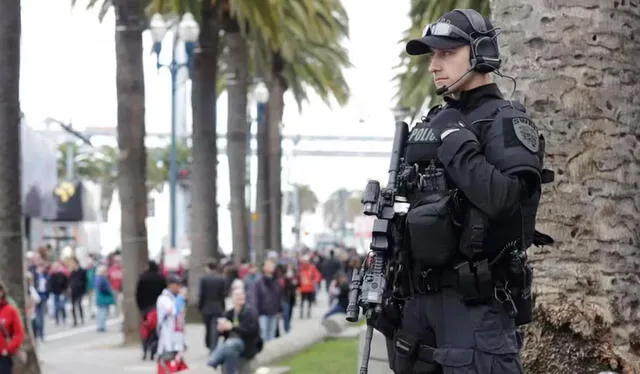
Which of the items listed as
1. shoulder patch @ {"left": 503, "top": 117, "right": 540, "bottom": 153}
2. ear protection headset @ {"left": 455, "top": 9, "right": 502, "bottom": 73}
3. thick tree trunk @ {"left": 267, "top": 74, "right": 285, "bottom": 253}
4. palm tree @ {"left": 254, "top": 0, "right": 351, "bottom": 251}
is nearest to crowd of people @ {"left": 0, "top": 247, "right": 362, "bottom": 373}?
ear protection headset @ {"left": 455, "top": 9, "right": 502, "bottom": 73}

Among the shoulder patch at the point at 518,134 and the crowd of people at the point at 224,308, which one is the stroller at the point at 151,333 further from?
the shoulder patch at the point at 518,134

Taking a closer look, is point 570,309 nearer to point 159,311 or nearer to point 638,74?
point 638,74

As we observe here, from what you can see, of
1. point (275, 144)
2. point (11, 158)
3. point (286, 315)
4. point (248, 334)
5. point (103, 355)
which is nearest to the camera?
point (248, 334)

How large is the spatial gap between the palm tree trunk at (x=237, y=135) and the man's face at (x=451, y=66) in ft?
111

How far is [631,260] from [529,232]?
2.54 m

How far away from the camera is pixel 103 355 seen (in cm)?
2812

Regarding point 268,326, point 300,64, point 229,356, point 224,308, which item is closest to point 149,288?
point 224,308

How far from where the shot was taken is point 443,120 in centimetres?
584

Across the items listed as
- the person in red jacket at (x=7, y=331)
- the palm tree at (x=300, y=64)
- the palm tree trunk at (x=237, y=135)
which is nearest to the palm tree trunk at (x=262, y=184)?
the palm tree at (x=300, y=64)

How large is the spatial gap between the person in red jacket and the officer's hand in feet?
34.4

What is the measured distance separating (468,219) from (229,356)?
12184 millimetres

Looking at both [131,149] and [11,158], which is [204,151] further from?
[11,158]

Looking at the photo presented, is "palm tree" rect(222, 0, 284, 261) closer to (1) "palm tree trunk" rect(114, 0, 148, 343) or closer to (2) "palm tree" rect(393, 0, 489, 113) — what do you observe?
(2) "palm tree" rect(393, 0, 489, 113)

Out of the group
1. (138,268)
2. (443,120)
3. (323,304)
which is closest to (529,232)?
(443,120)
